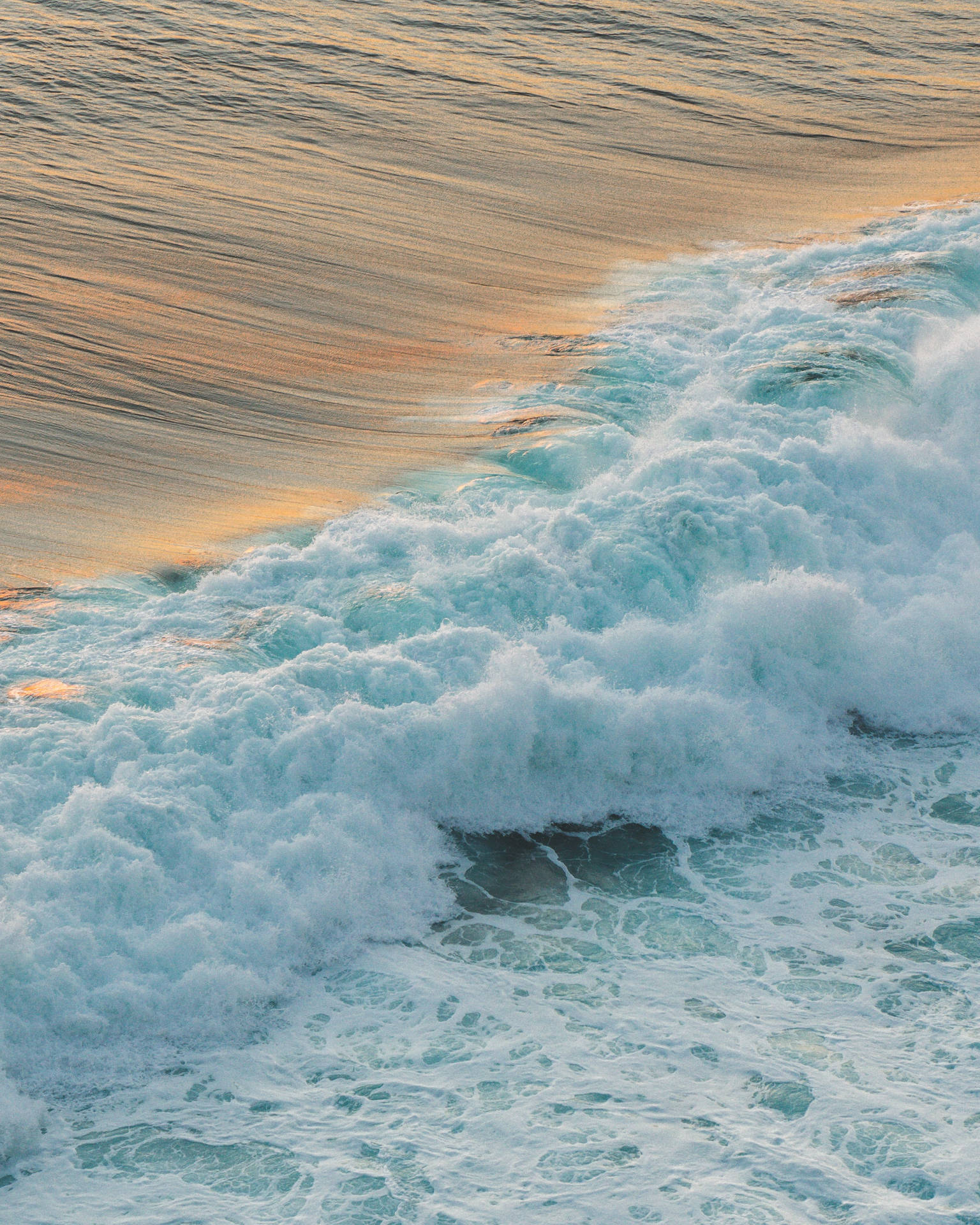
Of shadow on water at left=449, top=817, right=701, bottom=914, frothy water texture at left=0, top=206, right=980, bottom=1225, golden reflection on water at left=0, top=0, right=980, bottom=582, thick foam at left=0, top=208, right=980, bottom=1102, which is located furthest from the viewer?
golden reflection on water at left=0, top=0, right=980, bottom=582

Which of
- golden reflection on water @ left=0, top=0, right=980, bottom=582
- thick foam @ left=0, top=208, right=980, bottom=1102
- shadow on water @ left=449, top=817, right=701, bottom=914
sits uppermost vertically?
golden reflection on water @ left=0, top=0, right=980, bottom=582

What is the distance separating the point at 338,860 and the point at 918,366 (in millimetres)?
5189

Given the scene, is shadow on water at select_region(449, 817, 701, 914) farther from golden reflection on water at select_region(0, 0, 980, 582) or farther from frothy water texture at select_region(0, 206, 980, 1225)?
golden reflection on water at select_region(0, 0, 980, 582)

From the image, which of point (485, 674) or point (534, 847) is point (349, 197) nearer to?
point (485, 674)

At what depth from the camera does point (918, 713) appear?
620cm

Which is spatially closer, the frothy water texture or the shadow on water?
the frothy water texture

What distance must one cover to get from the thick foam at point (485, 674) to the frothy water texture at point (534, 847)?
16 millimetres

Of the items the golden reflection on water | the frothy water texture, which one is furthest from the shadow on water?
the golden reflection on water

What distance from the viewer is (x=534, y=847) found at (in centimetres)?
535

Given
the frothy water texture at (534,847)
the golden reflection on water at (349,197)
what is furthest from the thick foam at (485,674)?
the golden reflection on water at (349,197)

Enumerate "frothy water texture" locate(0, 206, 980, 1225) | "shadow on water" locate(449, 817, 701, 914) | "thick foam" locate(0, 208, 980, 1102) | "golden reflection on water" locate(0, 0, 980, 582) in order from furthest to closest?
"golden reflection on water" locate(0, 0, 980, 582) → "shadow on water" locate(449, 817, 701, 914) → "thick foam" locate(0, 208, 980, 1102) → "frothy water texture" locate(0, 206, 980, 1225)

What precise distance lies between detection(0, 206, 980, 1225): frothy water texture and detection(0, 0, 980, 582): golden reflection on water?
822 mm

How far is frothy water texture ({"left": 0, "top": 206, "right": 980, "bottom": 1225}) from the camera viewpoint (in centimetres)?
396

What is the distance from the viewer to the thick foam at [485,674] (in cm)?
465
